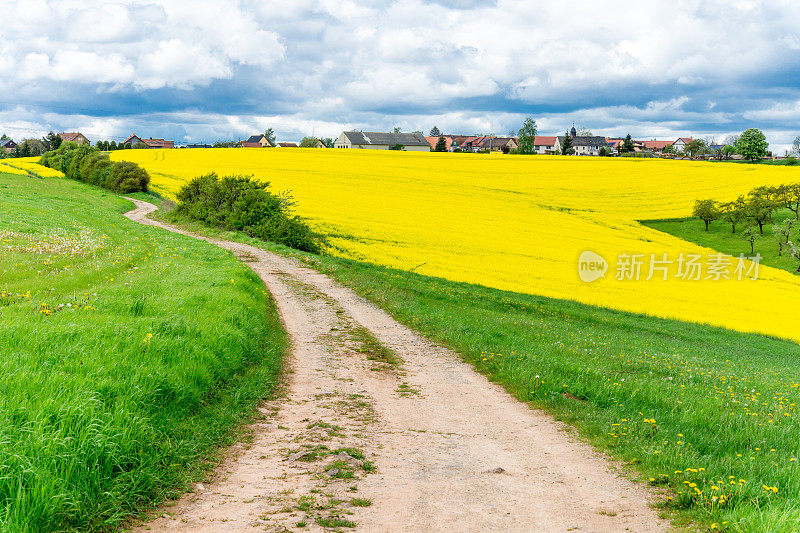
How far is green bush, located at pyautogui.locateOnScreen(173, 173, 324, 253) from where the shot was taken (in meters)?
36.0

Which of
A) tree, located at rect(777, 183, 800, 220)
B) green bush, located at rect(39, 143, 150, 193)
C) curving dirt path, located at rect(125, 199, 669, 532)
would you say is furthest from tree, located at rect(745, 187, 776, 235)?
green bush, located at rect(39, 143, 150, 193)

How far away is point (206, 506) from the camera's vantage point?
220 inches

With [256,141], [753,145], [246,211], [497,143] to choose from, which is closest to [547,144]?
[497,143]

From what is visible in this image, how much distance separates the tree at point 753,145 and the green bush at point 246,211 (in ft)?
376

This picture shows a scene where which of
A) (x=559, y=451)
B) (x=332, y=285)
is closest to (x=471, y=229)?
(x=332, y=285)

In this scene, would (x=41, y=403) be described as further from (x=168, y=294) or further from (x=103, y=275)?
(x=103, y=275)

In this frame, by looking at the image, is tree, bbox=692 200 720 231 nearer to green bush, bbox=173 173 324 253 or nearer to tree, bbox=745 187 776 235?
tree, bbox=745 187 776 235

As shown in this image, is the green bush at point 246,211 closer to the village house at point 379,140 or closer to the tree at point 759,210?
the tree at point 759,210

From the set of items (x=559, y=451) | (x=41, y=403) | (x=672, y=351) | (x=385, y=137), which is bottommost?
(x=672, y=351)

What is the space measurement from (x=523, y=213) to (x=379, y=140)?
289 feet

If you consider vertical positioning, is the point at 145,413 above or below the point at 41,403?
below

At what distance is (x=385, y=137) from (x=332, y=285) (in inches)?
4663

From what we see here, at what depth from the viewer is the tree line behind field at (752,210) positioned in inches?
2263

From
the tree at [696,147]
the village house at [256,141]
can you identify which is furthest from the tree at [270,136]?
the tree at [696,147]
